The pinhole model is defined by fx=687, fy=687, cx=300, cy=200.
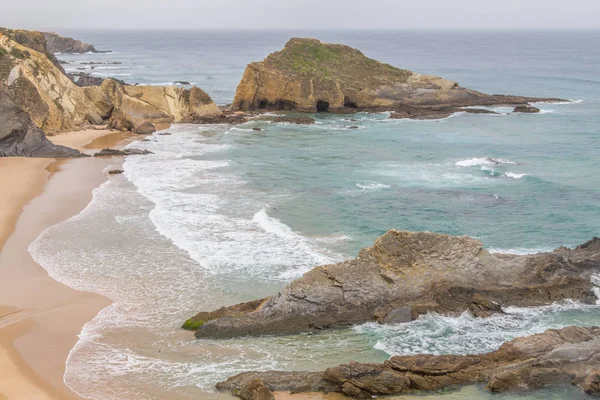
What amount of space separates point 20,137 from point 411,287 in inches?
1258

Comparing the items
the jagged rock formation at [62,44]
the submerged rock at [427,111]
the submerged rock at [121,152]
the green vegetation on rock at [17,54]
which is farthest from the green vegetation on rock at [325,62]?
the jagged rock formation at [62,44]

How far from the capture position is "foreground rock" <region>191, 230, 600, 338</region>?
63.1 ft

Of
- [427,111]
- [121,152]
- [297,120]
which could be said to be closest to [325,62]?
[297,120]

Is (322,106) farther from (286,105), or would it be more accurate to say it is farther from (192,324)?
(192,324)

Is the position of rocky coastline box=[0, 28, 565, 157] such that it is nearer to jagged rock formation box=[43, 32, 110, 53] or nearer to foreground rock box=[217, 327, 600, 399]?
foreground rock box=[217, 327, 600, 399]

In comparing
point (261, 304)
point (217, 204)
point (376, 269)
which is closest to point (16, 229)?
point (217, 204)

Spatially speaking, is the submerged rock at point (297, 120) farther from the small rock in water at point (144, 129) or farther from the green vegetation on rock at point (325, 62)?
the small rock in water at point (144, 129)

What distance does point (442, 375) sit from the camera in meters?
16.1

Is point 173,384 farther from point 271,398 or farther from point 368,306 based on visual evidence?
point 368,306

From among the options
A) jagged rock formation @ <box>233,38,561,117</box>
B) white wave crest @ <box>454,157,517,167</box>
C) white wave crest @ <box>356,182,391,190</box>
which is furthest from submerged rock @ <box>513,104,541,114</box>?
white wave crest @ <box>356,182,391,190</box>

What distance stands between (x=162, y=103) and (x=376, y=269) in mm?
42269

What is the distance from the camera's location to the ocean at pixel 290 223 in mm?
18016

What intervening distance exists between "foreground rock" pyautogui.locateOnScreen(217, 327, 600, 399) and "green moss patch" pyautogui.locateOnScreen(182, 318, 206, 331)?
3.44 meters

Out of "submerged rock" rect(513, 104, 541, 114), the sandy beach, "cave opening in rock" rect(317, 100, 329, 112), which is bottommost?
the sandy beach
